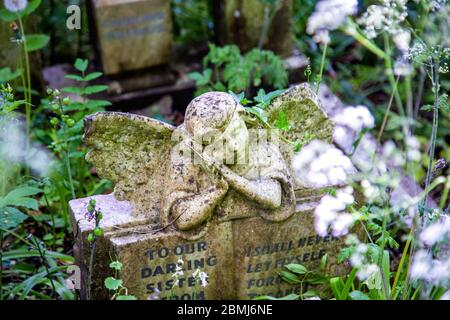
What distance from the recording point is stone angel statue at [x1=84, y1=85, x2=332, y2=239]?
295cm

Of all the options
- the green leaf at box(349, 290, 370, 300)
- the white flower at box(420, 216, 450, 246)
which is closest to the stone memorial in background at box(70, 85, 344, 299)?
the green leaf at box(349, 290, 370, 300)

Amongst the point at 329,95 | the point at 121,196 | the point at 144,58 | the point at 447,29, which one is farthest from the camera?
the point at 144,58

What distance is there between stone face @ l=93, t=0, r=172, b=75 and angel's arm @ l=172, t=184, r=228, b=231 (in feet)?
7.13

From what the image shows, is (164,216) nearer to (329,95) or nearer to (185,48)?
(329,95)

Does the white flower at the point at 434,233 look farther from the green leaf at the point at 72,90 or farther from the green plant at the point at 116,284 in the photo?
the green leaf at the point at 72,90

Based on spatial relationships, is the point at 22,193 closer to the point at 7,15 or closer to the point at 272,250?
the point at 272,250

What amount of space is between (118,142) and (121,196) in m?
0.27

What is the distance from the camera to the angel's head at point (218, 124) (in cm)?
291

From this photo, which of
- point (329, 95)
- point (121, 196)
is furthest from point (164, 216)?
point (329, 95)

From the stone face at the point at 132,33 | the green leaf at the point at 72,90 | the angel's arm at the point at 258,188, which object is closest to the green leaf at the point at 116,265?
the angel's arm at the point at 258,188

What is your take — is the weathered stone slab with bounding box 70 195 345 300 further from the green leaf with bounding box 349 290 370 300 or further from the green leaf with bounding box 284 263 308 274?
the green leaf with bounding box 349 290 370 300

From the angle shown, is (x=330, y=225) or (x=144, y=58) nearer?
(x=330, y=225)

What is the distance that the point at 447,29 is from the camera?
113 inches

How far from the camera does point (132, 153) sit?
3043 millimetres
